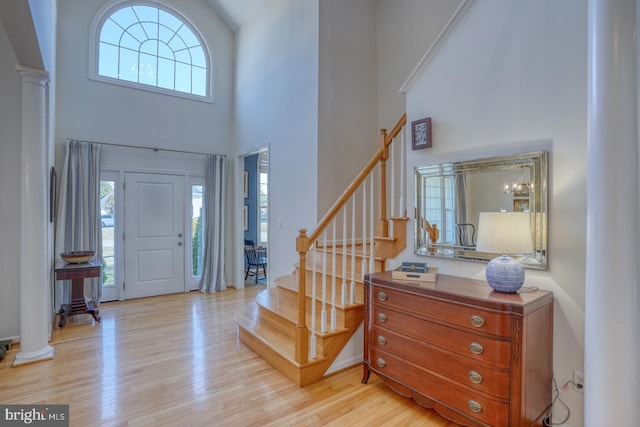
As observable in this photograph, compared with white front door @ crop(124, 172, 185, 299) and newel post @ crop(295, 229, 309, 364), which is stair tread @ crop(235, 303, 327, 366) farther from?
white front door @ crop(124, 172, 185, 299)

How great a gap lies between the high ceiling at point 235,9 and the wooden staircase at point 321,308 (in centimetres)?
386

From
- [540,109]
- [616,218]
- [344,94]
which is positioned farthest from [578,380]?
[344,94]

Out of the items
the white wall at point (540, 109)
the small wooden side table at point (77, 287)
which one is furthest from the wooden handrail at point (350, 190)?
the small wooden side table at point (77, 287)

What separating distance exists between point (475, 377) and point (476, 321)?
323mm

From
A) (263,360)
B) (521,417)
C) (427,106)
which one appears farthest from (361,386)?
(427,106)

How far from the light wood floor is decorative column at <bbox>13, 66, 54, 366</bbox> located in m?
0.25

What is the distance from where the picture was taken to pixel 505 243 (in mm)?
1856

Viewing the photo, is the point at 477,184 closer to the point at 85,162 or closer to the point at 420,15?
the point at 420,15

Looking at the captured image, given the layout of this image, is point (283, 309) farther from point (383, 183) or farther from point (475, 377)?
point (475, 377)

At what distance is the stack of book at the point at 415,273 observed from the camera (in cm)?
227

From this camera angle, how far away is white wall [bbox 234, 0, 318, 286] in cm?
413

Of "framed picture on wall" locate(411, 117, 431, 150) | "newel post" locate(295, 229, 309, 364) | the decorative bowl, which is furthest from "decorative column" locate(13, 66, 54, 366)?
"framed picture on wall" locate(411, 117, 431, 150)

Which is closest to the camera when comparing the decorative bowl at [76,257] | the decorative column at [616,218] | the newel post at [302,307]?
the decorative column at [616,218]

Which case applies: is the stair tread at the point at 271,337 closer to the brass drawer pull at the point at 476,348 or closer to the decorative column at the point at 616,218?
the brass drawer pull at the point at 476,348
